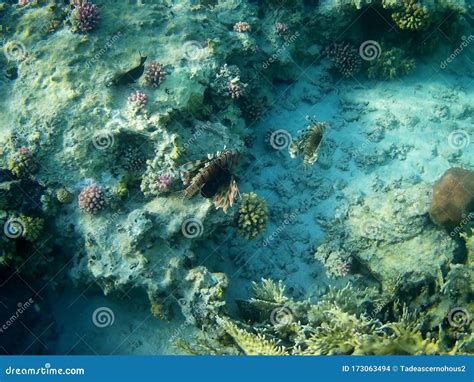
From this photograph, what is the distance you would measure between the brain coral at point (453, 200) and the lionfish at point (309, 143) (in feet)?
6.92

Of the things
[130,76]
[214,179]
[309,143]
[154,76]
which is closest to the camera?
[214,179]

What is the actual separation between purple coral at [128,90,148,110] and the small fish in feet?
1.57

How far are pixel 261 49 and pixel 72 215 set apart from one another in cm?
480

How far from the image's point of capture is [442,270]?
602 cm

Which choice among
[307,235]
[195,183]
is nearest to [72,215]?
[195,183]

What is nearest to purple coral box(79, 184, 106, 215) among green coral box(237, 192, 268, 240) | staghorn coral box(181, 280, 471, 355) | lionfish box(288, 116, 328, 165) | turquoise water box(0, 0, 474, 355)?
turquoise water box(0, 0, 474, 355)

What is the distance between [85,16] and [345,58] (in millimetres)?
5216

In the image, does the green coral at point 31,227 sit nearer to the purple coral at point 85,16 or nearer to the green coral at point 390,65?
the purple coral at point 85,16

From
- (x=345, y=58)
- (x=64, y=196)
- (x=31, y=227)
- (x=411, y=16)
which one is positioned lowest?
(x=31, y=227)

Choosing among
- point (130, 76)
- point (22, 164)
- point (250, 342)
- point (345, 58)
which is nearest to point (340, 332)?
point (250, 342)

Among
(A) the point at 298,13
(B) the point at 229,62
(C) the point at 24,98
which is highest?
(A) the point at 298,13

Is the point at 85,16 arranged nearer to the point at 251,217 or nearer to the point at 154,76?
the point at 154,76

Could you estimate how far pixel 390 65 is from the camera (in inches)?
331

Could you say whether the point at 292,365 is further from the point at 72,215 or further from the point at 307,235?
the point at 72,215
